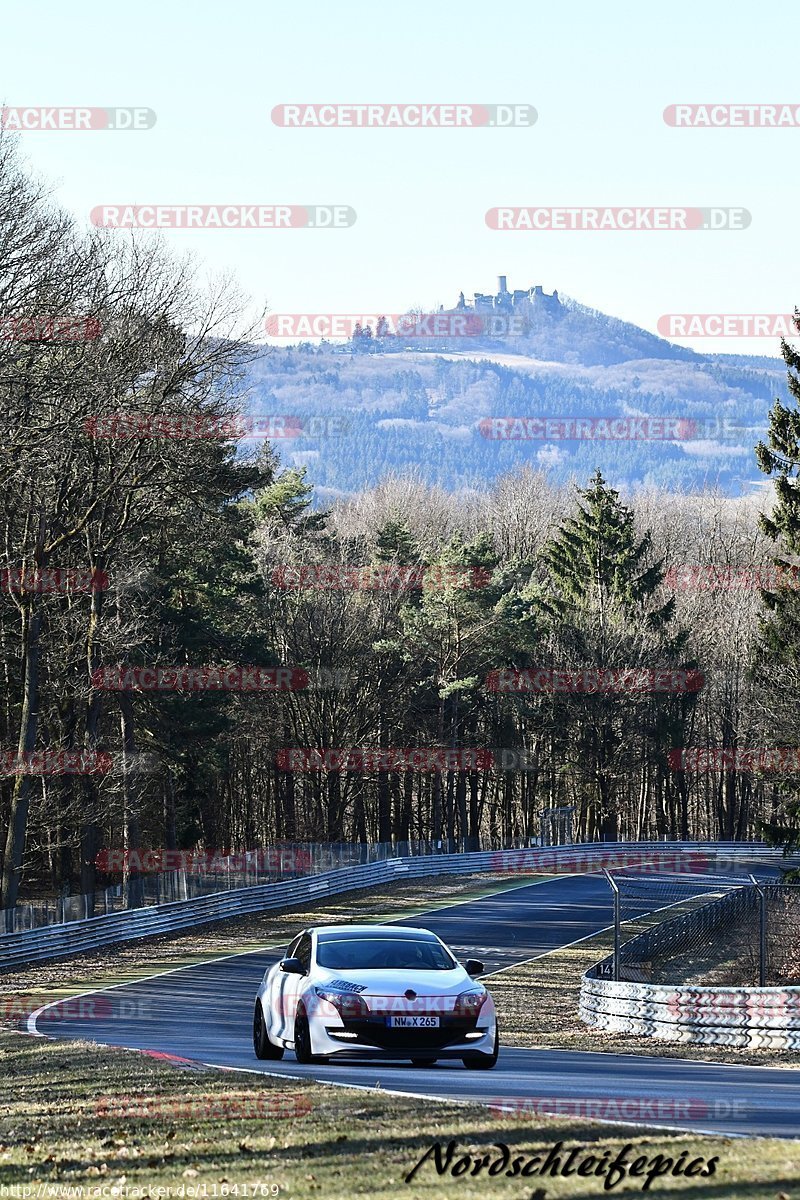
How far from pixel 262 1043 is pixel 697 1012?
7710 mm

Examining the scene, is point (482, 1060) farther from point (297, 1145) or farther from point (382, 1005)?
point (297, 1145)

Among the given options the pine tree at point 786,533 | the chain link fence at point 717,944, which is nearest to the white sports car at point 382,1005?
the chain link fence at point 717,944

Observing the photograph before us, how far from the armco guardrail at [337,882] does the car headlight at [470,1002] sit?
69.9ft

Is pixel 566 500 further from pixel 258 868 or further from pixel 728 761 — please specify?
pixel 258 868

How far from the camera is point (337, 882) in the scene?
50938 millimetres

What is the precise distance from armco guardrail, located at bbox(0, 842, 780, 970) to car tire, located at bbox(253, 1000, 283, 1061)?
18.8 m

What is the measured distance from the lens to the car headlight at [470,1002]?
571 inches

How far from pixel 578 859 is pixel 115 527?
32273 mm

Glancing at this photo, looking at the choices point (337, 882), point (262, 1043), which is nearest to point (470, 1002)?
point (262, 1043)

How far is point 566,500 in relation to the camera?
133 meters

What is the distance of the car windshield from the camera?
1510 centimetres

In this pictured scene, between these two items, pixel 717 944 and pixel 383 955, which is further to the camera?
pixel 717 944

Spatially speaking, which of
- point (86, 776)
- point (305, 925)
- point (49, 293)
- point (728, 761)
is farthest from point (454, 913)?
point (728, 761)

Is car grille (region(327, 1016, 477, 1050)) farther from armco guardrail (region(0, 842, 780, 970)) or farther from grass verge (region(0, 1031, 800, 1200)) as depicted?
armco guardrail (region(0, 842, 780, 970))
